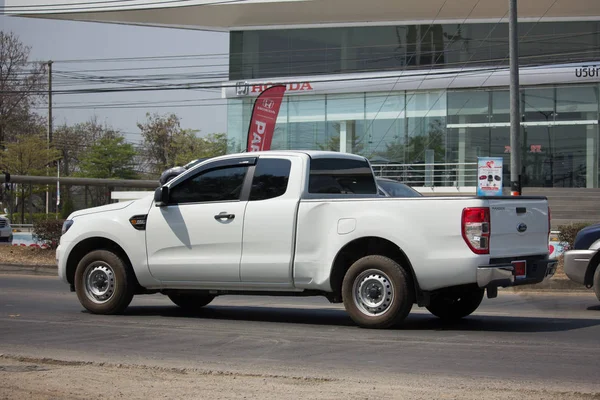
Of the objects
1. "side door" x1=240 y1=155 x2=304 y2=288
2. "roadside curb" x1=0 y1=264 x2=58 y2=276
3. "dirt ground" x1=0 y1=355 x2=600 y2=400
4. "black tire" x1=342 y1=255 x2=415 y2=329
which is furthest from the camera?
"roadside curb" x1=0 y1=264 x2=58 y2=276

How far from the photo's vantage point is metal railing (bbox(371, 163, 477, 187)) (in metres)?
40.8

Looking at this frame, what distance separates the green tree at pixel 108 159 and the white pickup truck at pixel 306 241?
56.3m

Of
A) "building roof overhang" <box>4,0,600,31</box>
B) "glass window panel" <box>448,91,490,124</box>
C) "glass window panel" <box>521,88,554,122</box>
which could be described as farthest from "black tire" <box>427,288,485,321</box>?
"glass window panel" <box>448,91,490,124</box>

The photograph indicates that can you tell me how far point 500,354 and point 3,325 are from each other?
568cm

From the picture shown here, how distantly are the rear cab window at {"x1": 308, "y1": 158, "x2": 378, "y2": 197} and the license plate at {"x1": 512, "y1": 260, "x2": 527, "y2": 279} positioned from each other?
2.24 m

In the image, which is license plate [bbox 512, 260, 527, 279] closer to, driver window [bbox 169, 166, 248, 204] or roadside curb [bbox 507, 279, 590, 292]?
driver window [bbox 169, 166, 248, 204]

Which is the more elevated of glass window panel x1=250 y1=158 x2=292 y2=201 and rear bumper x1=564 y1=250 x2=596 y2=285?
glass window panel x1=250 y1=158 x2=292 y2=201

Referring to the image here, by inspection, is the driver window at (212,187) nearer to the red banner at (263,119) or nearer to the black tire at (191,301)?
the black tire at (191,301)

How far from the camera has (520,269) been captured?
9.09 meters

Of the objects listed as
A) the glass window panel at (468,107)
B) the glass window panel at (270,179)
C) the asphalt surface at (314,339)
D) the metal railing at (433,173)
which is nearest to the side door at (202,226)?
the glass window panel at (270,179)

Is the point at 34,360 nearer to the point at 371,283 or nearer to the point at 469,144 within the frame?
the point at 371,283

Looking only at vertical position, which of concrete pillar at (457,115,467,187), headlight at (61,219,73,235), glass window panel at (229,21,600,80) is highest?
glass window panel at (229,21,600,80)

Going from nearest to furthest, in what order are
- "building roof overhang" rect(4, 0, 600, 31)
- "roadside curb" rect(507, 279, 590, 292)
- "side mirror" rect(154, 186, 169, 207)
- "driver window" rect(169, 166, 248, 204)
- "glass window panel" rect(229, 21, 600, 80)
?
"driver window" rect(169, 166, 248, 204), "side mirror" rect(154, 186, 169, 207), "roadside curb" rect(507, 279, 590, 292), "building roof overhang" rect(4, 0, 600, 31), "glass window panel" rect(229, 21, 600, 80)

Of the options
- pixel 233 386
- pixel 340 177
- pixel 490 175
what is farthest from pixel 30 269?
pixel 233 386
